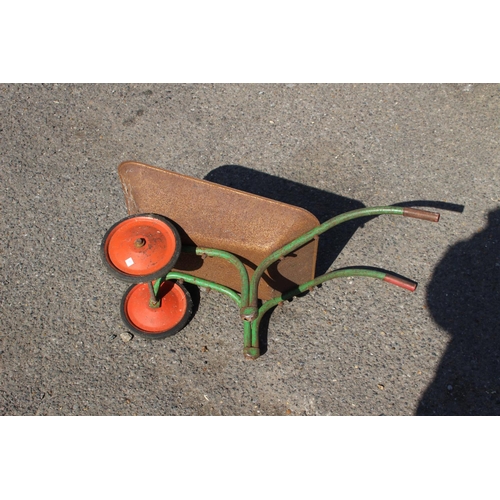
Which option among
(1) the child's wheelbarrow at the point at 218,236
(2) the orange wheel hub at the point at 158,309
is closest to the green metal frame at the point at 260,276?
(1) the child's wheelbarrow at the point at 218,236

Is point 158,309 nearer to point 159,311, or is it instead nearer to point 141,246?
point 159,311

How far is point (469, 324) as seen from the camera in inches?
119

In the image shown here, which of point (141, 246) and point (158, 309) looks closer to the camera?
point (141, 246)

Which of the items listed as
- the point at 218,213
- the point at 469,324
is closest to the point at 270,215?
the point at 218,213

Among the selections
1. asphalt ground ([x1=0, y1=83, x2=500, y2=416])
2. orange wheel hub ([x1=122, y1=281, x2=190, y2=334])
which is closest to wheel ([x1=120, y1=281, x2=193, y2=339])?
orange wheel hub ([x1=122, y1=281, x2=190, y2=334])

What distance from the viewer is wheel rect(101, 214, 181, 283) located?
2.44 m

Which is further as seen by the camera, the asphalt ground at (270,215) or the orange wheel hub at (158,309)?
the orange wheel hub at (158,309)

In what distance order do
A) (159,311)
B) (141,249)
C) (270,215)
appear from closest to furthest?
1. (141,249)
2. (270,215)
3. (159,311)

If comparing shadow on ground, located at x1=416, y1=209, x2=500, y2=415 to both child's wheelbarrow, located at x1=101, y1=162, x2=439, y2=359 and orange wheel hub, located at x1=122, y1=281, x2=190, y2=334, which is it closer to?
child's wheelbarrow, located at x1=101, y1=162, x2=439, y2=359

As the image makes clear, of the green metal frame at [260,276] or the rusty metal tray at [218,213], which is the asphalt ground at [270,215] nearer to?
the green metal frame at [260,276]

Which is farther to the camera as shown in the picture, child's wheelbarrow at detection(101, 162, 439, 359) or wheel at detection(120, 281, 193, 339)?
wheel at detection(120, 281, 193, 339)

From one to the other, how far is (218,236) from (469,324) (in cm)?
162

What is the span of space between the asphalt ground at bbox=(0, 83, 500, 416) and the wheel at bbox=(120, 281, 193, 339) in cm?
10

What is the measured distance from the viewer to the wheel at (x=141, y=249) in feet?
8.00
